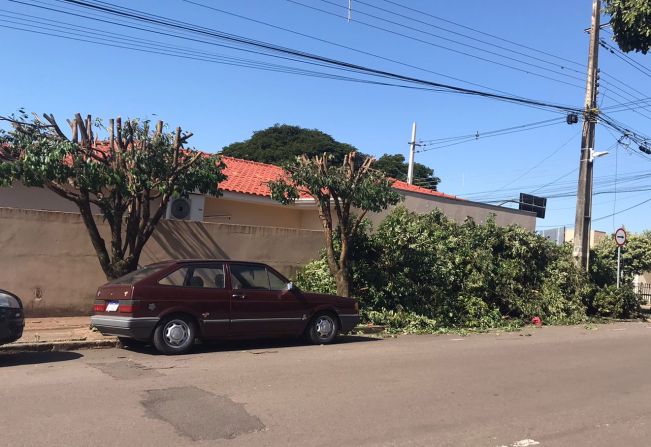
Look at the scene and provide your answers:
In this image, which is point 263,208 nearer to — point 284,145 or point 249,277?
point 249,277

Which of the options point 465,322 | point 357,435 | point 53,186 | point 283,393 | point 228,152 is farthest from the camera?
point 228,152

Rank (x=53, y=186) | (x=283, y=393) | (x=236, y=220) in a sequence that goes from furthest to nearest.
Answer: (x=236, y=220), (x=53, y=186), (x=283, y=393)

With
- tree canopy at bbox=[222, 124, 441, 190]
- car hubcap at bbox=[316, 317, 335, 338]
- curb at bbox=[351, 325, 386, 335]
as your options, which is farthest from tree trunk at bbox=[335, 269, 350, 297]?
tree canopy at bbox=[222, 124, 441, 190]

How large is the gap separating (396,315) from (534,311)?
5240mm

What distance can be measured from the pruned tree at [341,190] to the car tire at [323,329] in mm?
3076

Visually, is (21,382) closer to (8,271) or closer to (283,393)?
(283,393)

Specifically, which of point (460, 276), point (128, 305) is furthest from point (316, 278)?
point (128, 305)

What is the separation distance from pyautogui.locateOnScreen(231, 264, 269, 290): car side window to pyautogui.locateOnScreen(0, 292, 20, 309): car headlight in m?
3.26

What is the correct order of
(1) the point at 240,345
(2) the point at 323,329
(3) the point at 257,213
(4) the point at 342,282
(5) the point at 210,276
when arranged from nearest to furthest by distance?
(5) the point at 210,276 < (1) the point at 240,345 < (2) the point at 323,329 < (4) the point at 342,282 < (3) the point at 257,213

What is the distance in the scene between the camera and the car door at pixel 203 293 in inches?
380

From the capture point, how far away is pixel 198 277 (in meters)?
10.0

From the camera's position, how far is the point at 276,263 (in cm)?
1616

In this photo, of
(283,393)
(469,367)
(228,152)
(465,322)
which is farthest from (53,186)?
(228,152)

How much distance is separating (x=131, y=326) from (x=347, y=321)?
4.14 meters
